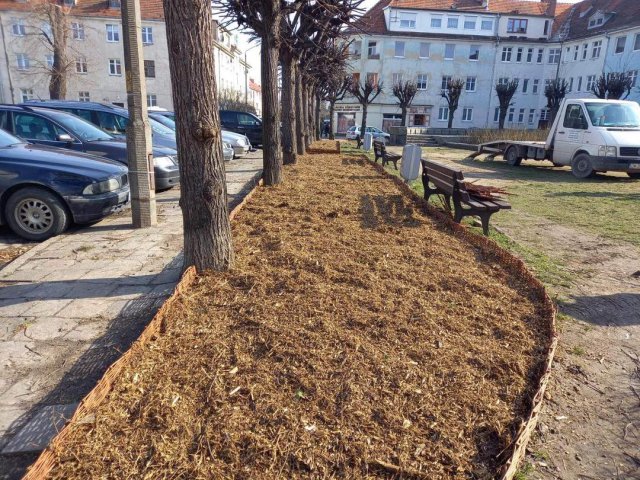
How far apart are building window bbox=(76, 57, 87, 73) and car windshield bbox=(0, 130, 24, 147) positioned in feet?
148

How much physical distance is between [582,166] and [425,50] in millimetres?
43132

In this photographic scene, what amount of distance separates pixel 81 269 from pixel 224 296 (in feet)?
6.93

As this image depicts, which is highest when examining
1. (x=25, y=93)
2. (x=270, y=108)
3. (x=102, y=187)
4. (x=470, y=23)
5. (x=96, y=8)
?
(x=470, y=23)

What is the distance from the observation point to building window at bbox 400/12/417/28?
52844 millimetres

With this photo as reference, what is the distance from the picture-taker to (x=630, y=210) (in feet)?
31.3

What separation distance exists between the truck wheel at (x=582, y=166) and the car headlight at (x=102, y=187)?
1447 cm

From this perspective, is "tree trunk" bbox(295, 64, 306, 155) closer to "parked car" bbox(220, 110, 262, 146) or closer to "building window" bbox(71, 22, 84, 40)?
"parked car" bbox(220, 110, 262, 146)

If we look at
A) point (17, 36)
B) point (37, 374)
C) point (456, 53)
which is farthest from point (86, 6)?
point (37, 374)

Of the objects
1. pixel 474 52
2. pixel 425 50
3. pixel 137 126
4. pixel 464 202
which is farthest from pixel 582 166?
pixel 474 52

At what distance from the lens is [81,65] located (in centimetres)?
4469

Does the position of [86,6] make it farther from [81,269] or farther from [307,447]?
[307,447]

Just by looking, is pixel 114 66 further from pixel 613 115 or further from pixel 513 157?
pixel 613 115

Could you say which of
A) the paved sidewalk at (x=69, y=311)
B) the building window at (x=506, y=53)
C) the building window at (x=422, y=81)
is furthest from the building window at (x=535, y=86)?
the paved sidewalk at (x=69, y=311)

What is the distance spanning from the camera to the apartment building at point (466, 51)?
173 ft
